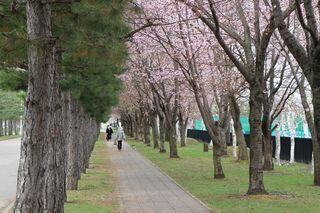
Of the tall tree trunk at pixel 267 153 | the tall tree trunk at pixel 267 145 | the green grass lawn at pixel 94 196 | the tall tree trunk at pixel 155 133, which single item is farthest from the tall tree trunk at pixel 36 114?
the tall tree trunk at pixel 155 133

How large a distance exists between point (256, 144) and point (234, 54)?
8.82 meters

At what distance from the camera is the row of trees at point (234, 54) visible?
9.46 m

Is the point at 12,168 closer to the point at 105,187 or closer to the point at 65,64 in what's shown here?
the point at 105,187

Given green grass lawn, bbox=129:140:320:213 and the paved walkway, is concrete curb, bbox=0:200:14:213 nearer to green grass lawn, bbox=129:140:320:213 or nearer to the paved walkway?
the paved walkway

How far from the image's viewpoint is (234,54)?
73.2 feet

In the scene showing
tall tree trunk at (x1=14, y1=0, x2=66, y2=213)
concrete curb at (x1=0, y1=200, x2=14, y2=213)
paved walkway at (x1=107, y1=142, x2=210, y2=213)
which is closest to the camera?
tall tree trunk at (x1=14, y1=0, x2=66, y2=213)

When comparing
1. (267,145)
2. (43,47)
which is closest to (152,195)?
(43,47)

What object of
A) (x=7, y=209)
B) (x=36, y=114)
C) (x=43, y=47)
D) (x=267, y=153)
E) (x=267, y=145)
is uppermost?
(x=43, y=47)

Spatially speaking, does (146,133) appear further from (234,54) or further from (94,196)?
(94,196)

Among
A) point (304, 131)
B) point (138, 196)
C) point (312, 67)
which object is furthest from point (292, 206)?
point (304, 131)

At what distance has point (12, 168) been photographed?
24.9 meters

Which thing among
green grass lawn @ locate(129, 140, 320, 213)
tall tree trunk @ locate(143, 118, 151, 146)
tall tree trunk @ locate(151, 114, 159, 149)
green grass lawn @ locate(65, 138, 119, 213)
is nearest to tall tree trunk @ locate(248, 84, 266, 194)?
green grass lawn @ locate(129, 140, 320, 213)

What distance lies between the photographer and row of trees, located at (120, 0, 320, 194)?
372 inches

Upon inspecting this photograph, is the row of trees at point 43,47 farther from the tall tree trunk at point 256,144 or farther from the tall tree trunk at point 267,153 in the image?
the tall tree trunk at point 267,153
